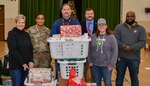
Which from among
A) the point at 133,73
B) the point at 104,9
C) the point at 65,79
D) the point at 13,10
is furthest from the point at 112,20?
the point at 65,79

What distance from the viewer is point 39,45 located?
5039mm

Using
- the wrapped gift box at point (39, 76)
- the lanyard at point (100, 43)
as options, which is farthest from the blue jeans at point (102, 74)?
the wrapped gift box at point (39, 76)

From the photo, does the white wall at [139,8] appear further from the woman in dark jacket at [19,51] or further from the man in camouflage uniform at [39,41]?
the woman in dark jacket at [19,51]

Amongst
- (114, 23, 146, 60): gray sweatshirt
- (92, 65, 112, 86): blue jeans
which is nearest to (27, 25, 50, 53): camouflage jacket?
(92, 65, 112, 86): blue jeans

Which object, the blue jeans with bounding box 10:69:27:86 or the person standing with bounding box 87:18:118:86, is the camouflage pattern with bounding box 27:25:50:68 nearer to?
the blue jeans with bounding box 10:69:27:86

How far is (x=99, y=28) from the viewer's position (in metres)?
4.61

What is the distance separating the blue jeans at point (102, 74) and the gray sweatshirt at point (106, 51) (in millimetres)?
103

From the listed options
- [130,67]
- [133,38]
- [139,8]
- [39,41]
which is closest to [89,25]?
[133,38]

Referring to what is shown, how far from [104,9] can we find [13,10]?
14.7 feet

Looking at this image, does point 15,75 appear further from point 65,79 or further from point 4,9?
point 4,9

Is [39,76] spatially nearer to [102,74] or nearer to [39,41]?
[39,41]

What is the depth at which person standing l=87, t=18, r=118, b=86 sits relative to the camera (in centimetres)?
458

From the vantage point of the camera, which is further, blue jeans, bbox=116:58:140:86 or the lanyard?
blue jeans, bbox=116:58:140:86

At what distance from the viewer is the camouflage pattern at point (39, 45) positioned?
501 centimetres
